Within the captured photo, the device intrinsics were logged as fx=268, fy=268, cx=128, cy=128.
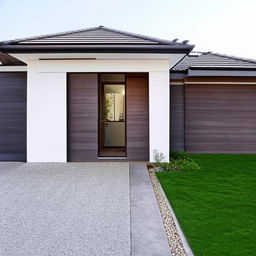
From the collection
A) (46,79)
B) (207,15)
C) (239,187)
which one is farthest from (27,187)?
(207,15)

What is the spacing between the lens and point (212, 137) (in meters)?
9.82

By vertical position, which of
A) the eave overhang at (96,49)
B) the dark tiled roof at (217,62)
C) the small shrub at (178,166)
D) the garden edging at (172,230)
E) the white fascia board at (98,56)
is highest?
the dark tiled roof at (217,62)

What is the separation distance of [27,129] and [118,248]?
18.9 ft

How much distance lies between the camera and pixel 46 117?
7637mm

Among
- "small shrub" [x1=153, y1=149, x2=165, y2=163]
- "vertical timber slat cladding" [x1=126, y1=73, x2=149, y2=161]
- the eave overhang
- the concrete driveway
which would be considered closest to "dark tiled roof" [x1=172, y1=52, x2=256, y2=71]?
"vertical timber slat cladding" [x1=126, y1=73, x2=149, y2=161]

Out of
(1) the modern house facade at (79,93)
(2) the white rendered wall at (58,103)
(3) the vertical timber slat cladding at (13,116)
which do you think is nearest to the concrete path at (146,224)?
(2) the white rendered wall at (58,103)

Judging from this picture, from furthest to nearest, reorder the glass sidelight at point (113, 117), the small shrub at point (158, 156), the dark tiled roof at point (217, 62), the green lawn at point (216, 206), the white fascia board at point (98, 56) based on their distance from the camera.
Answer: the glass sidelight at point (113, 117) < the dark tiled roof at point (217, 62) < the small shrub at point (158, 156) < the white fascia board at point (98, 56) < the green lawn at point (216, 206)

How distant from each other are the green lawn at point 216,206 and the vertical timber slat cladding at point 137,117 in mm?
1636

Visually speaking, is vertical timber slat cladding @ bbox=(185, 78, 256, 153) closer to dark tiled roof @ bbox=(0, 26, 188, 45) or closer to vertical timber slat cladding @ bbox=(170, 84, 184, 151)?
vertical timber slat cladding @ bbox=(170, 84, 184, 151)

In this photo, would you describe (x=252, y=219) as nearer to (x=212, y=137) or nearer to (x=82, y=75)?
(x=82, y=75)

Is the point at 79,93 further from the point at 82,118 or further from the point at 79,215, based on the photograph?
the point at 79,215

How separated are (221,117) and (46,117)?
614cm

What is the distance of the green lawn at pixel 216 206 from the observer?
9.27 ft

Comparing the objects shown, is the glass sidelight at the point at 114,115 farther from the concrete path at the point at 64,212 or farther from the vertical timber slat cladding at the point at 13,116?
the concrete path at the point at 64,212
